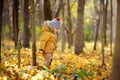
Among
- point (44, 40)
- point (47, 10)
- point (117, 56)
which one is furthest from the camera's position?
point (47, 10)

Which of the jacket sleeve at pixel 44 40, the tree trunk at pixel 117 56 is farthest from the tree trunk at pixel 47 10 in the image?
the tree trunk at pixel 117 56

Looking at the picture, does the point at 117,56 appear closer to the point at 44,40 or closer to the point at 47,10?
the point at 44,40

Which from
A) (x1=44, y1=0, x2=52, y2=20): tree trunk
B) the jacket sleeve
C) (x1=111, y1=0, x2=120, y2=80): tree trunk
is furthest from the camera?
(x1=44, y1=0, x2=52, y2=20): tree trunk

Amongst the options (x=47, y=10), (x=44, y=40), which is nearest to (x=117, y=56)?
(x=44, y=40)

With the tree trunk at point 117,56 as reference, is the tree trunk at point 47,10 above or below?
above

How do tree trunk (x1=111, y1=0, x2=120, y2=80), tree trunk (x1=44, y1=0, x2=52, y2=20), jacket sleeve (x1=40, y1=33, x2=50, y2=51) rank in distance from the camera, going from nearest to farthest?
tree trunk (x1=111, y1=0, x2=120, y2=80)
jacket sleeve (x1=40, y1=33, x2=50, y2=51)
tree trunk (x1=44, y1=0, x2=52, y2=20)

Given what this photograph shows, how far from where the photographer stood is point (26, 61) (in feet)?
38.6

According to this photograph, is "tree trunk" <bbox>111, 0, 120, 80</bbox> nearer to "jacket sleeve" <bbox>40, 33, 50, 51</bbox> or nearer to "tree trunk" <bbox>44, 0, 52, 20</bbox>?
"jacket sleeve" <bbox>40, 33, 50, 51</bbox>

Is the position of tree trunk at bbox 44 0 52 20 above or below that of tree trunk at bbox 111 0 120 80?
above

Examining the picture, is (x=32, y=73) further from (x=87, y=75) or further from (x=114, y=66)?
(x=114, y=66)

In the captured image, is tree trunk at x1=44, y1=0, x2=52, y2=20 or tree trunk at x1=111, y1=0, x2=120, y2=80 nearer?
tree trunk at x1=111, y1=0, x2=120, y2=80

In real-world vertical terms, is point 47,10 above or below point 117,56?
above

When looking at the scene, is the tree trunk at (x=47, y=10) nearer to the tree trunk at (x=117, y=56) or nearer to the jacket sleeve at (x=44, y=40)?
the jacket sleeve at (x=44, y=40)

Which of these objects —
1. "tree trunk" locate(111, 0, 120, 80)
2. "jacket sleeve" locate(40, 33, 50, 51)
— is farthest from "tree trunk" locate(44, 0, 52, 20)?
"tree trunk" locate(111, 0, 120, 80)
